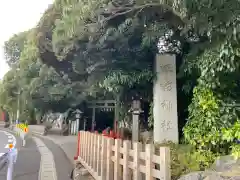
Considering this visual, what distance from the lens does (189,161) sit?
5.30 m

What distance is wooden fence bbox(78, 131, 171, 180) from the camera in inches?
125

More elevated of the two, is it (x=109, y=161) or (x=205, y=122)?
(x=205, y=122)

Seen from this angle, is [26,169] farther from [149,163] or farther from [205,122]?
[149,163]

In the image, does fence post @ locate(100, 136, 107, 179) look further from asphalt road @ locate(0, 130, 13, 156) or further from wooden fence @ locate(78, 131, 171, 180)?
asphalt road @ locate(0, 130, 13, 156)

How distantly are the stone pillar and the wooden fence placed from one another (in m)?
2.06

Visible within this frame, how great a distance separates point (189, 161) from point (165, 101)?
2388mm

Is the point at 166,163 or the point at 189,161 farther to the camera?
the point at 189,161

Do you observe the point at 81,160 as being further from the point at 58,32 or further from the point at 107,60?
the point at 58,32

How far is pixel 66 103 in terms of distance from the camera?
16.3 metres

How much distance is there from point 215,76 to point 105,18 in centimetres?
330

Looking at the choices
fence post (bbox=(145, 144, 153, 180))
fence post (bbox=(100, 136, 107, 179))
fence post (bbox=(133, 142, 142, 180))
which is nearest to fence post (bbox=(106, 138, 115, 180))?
fence post (bbox=(100, 136, 107, 179))

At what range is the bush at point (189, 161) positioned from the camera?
4804mm

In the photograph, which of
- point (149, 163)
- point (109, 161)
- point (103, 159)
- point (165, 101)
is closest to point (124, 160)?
point (109, 161)

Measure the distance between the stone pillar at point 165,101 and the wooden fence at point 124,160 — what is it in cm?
206
